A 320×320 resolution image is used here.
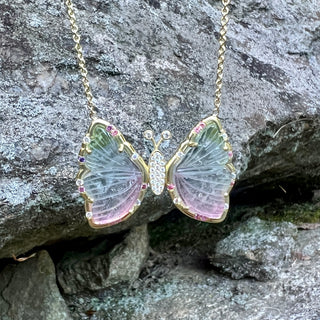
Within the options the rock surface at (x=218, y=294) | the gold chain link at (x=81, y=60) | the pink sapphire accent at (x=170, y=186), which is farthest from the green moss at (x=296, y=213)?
the gold chain link at (x=81, y=60)

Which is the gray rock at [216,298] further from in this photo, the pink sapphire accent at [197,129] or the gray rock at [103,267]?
the pink sapphire accent at [197,129]

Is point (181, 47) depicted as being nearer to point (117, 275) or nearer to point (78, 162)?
point (78, 162)

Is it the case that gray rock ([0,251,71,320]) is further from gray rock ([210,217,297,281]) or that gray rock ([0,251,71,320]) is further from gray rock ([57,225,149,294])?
gray rock ([210,217,297,281])

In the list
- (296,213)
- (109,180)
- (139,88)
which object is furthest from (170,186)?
(296,213)

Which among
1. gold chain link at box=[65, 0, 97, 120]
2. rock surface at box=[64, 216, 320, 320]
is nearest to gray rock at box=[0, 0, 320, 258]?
gold chain link at box=[65, 0, 97, 120]

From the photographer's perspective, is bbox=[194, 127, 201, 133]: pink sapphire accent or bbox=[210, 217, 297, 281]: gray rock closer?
bbox=[194, 127, 201, 133]: pink sapphire accent

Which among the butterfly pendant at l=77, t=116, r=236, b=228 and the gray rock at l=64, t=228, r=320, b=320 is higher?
the butterfly pendant at l=77, t=116, r=236, b=228

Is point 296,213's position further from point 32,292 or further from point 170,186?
point 32,292
